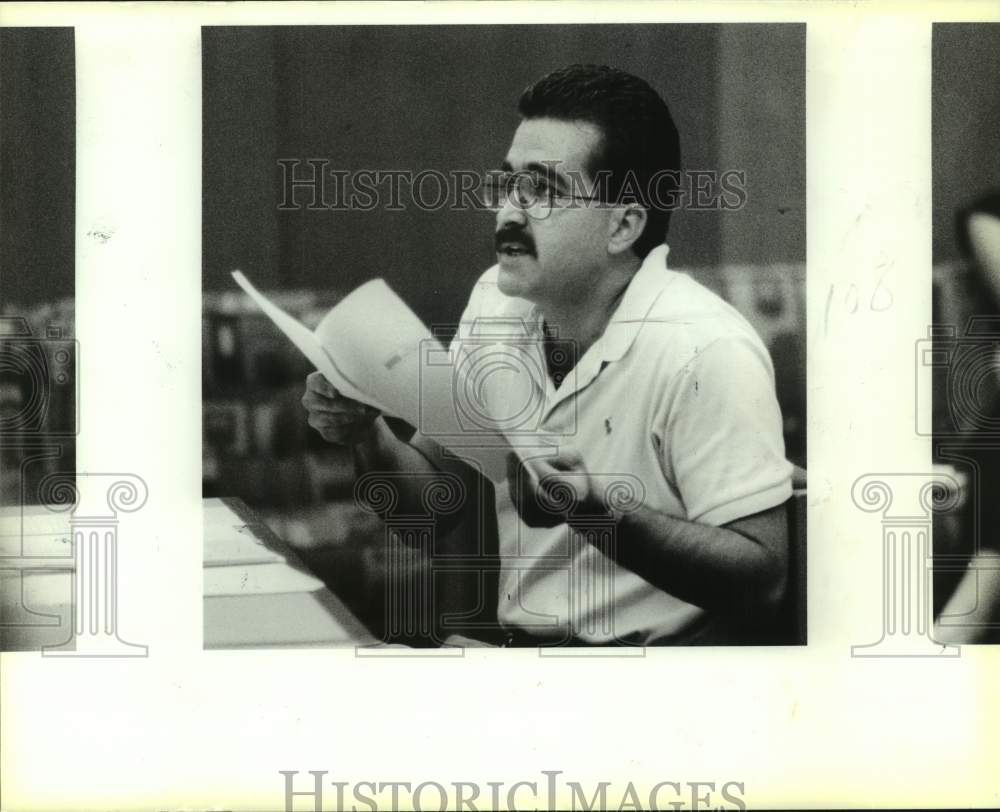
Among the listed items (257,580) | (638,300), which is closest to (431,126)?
(638,300)

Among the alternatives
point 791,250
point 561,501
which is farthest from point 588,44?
point 561,501

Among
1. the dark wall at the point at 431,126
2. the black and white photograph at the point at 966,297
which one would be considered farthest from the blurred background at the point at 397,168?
the black and white photograph at the point at 966,297

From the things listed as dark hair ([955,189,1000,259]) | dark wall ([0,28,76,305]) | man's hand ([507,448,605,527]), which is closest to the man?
man's hand ([507,448,605,527])

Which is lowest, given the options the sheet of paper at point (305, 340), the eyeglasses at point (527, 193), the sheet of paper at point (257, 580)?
the sheet of paper at point (257, 580)

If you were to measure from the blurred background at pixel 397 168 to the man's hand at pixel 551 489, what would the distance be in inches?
16.0

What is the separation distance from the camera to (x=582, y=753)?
10.4ft

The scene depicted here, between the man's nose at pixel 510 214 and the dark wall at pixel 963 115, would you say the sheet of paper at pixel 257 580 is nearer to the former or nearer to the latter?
the man's nose at pixel 510 214

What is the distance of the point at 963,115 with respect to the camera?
3.17m

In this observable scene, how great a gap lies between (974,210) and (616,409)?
1154 mm

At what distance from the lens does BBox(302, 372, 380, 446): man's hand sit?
3145 mm

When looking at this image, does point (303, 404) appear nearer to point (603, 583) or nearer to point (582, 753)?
point (603, 583)

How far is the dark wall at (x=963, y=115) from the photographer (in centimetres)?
316

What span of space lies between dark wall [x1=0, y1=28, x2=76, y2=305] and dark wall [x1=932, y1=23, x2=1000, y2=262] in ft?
8.00

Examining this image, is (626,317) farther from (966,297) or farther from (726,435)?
(966,297)
